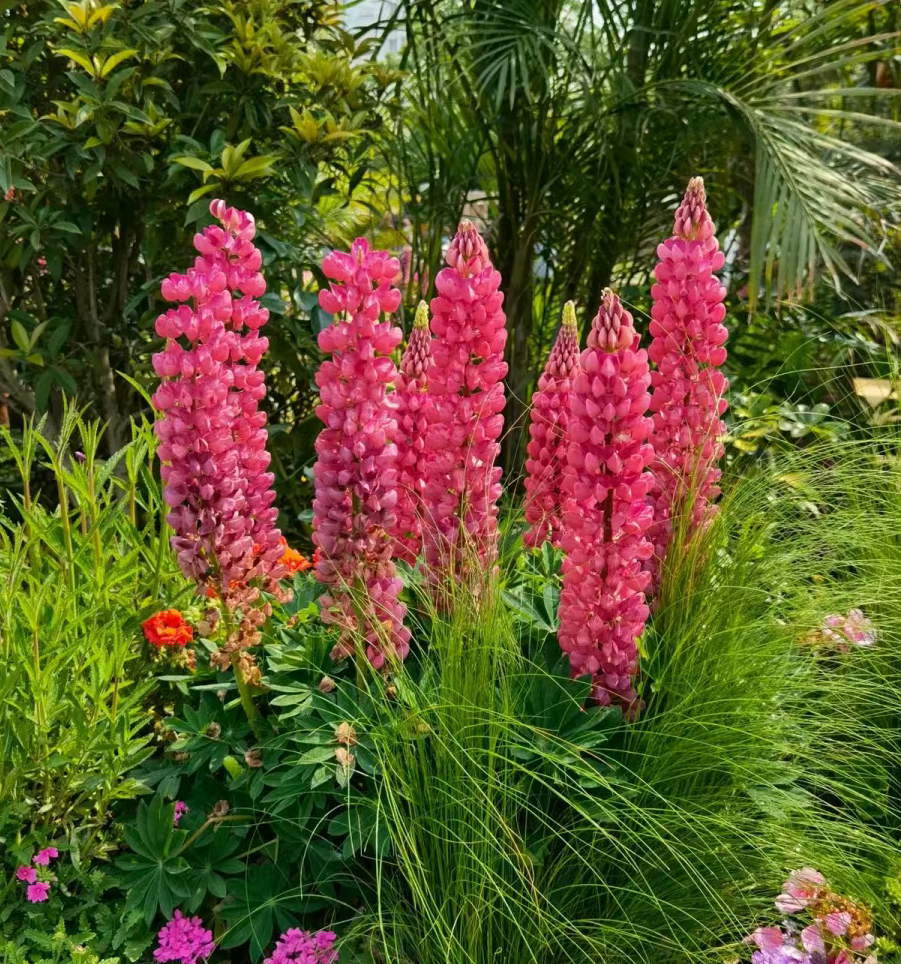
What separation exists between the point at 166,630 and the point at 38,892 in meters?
0.47

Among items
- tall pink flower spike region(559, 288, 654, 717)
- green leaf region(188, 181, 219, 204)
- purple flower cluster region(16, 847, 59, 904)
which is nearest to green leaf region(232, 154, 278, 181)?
green leaf region(188, 181, 219, 204)

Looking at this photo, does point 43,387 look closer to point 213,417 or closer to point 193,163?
point 193,163

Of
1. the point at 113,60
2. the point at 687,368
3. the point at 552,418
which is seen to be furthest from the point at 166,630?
the point at 113,60

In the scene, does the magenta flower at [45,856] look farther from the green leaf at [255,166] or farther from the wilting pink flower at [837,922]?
the green leaf at [255,166]

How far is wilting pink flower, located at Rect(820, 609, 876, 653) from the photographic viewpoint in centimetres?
188

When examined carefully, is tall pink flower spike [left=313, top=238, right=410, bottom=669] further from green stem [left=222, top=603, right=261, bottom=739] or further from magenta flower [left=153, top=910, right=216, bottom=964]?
magenta flower [left=153, top=910, right=216, bottom=964]

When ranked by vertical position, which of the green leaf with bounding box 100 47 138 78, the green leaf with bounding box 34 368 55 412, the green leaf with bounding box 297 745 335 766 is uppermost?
the green leaf with bounding box 100 47 138 78

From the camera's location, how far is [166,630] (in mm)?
1782

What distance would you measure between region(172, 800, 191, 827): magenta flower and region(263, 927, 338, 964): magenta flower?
0.29m

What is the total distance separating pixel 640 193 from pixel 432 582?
2677 millimetres

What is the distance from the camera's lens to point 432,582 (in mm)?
1677

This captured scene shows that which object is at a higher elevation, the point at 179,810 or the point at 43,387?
the point at 43,387

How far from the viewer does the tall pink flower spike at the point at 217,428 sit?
1.49 m

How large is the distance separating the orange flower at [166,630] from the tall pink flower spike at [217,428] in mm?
207
